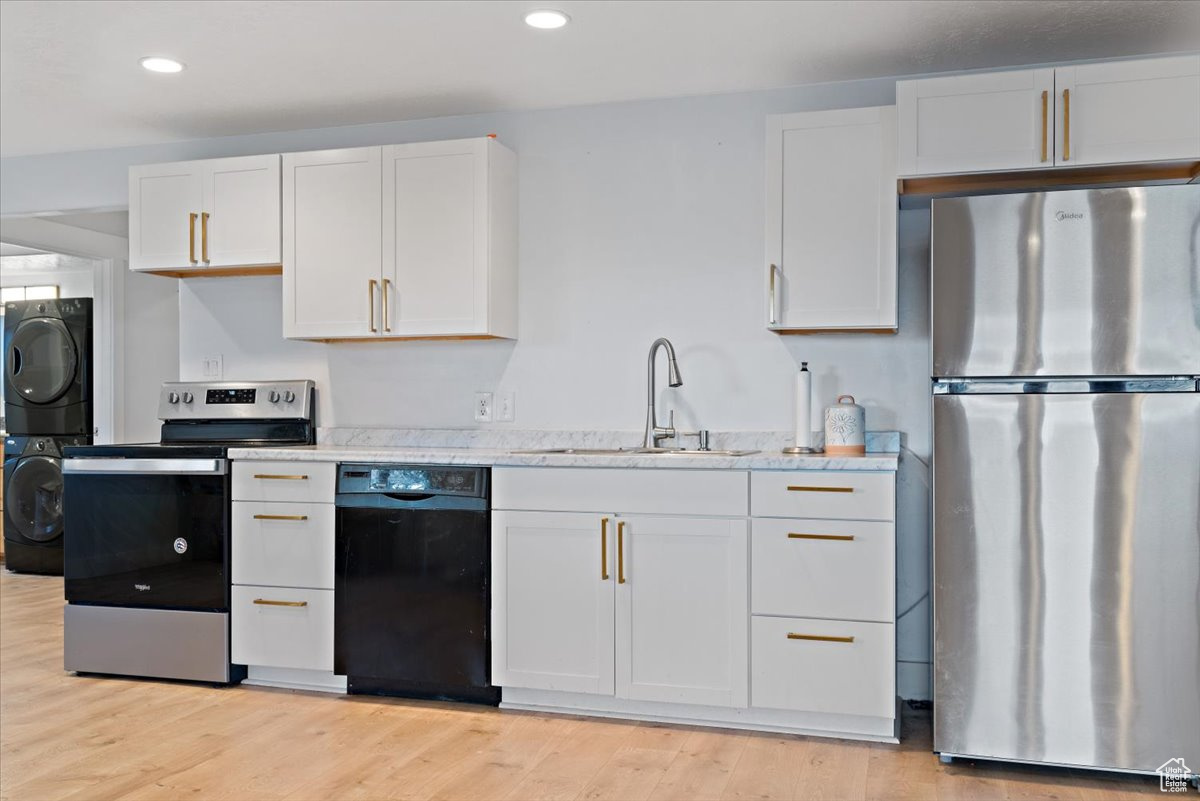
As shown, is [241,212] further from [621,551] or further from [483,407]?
[621,551]

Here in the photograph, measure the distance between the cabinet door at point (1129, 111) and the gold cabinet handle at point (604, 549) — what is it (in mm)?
1751

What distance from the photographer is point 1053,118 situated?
297cm

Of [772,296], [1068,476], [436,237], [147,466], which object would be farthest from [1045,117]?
[147,466]

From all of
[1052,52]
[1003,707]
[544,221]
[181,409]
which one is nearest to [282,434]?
[181,409]

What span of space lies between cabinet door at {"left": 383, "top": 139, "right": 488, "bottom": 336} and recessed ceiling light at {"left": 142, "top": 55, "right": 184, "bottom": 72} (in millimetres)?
747

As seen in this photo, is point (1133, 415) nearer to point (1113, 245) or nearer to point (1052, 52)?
point (1113, 245)

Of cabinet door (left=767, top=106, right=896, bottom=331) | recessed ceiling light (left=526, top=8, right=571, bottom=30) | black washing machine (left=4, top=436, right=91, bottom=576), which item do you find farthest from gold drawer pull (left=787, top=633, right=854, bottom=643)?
black washing machine (left=4, top=436, right=91, bottom=576)

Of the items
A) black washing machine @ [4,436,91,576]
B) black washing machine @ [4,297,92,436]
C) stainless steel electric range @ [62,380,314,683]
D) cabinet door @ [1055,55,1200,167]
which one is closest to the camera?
cabinet door @ [1055,55,1200,167]

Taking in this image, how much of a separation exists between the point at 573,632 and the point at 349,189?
1853mm

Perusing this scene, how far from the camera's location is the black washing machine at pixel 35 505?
624 centimetres

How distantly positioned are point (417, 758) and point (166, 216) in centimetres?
245

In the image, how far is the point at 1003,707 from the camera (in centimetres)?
276

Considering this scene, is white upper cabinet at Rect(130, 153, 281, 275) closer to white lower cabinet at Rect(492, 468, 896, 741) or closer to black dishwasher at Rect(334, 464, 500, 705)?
black dishwasher at Rect(334, 464, 500, 705)

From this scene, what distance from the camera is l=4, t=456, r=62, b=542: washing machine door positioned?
6.25 meters
